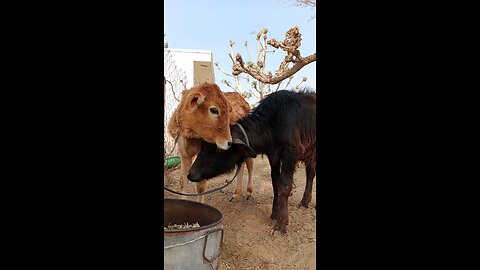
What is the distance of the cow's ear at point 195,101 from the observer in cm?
332

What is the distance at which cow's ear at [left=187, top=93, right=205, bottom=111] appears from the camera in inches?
131

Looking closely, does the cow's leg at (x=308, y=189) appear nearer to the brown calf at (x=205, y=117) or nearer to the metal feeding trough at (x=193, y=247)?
the brown calf at (x=205, y=117)

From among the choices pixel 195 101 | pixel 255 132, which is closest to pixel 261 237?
pixel 255 132

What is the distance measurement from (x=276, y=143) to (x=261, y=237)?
1159mm

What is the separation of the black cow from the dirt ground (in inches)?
8.6

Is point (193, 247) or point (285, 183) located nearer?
point (193, 247)

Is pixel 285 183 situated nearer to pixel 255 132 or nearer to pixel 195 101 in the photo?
pixel 255 132

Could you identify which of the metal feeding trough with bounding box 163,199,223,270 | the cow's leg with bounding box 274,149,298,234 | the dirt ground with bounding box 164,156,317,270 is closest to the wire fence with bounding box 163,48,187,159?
the dirt ground with bounding box 164,156,317,270

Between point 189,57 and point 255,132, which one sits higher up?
point 189,57

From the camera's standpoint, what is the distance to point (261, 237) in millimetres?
3521
